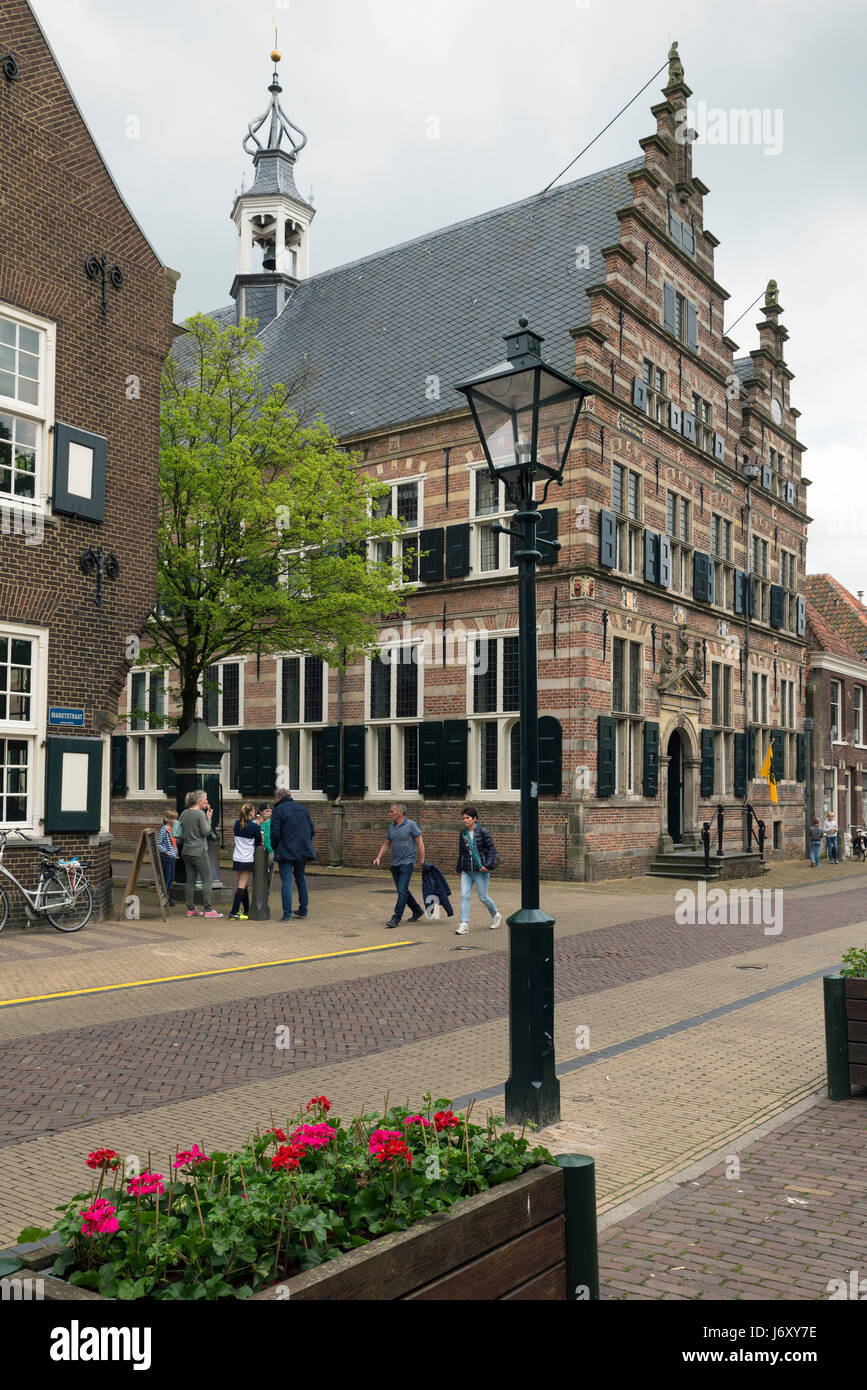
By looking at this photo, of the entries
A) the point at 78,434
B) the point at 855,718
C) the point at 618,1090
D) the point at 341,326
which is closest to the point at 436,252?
the point at 341,326

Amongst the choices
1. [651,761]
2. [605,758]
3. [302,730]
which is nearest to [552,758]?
[605,758]

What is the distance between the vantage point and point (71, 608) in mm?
14797

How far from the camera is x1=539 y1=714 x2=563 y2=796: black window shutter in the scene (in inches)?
889

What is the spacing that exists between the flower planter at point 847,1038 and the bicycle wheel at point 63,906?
33.1 ft

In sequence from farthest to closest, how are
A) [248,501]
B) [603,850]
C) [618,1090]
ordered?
[603,850], [248,501], [618,1090]

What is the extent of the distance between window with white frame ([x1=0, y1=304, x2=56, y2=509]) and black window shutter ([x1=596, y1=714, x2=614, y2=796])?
40.2ft

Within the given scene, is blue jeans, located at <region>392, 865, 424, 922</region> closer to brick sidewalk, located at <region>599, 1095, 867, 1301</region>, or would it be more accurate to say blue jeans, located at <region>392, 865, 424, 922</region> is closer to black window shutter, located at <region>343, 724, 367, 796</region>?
brick sidewalk, located at <region>599, 1095, 867, 1301</region>

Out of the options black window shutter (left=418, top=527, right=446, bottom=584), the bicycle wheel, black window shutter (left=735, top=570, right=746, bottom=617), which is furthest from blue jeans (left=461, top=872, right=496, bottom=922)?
black window shutter (left=735, top=570, right=746, bottom=617)

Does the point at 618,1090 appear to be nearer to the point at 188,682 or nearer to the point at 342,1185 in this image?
the point at 342,1185

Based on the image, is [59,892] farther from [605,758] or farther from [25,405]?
[605,758]

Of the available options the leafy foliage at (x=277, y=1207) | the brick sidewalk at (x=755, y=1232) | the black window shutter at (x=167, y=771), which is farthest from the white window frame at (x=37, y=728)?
the black window shutter at (x=167, y=771)

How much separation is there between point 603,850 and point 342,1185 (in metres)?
20.2
